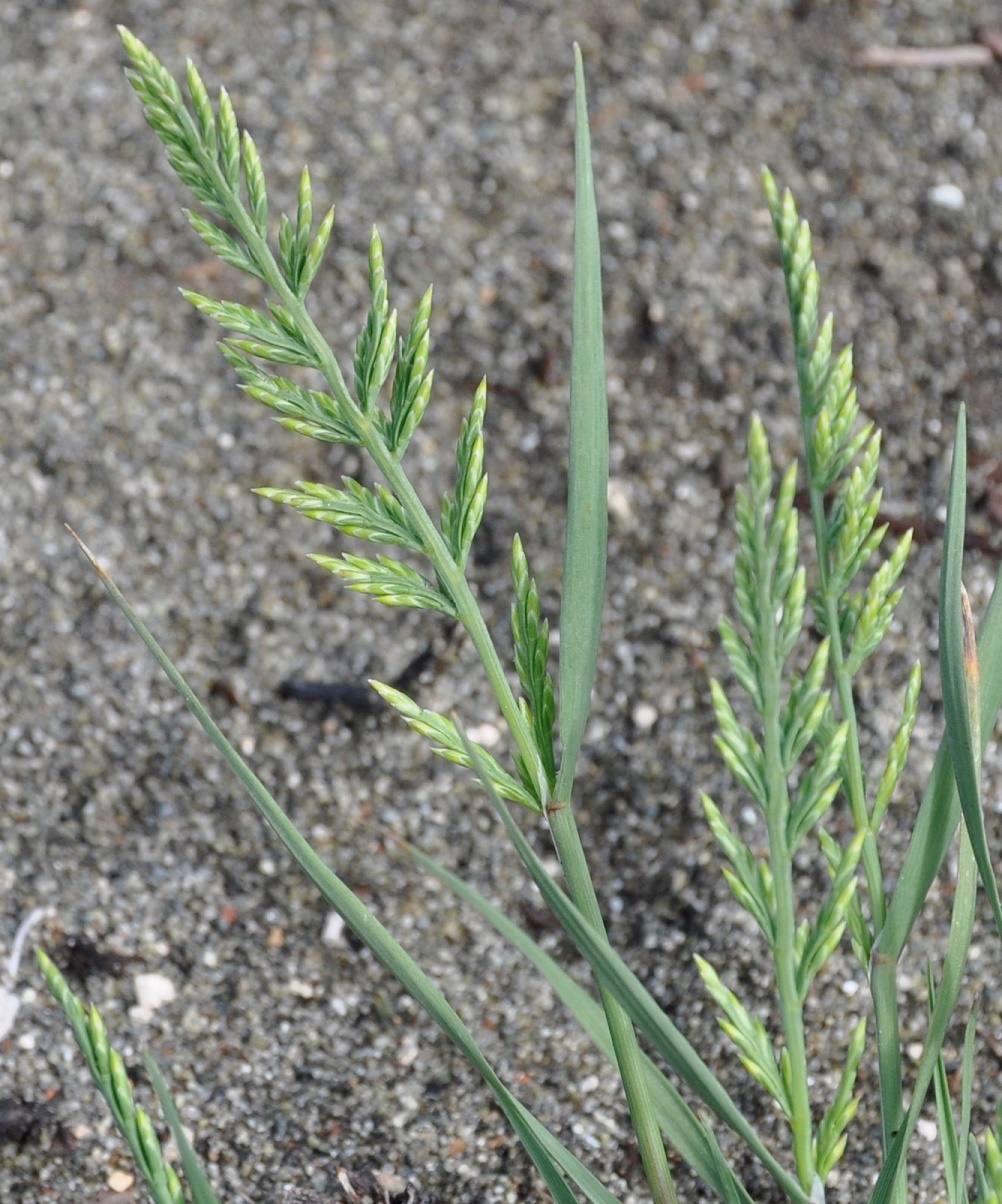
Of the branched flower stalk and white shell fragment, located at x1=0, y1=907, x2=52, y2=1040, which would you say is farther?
white shell fragment, located at x1=0, y1=907, x2=52, y2=1040

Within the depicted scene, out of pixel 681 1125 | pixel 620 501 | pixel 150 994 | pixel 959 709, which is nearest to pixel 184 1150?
pixel 681 1125

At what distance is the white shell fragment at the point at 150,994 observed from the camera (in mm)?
1174

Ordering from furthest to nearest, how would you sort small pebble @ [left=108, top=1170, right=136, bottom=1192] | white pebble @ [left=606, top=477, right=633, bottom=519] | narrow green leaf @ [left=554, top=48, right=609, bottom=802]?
white pebble @ [left=606, top=477, right=633, bottom=519] → small pebble @ [left=108, top=1170, right=136, bottom=1192] → narrow green leaf @ [left=554, top=48, right=609, bottom=802]

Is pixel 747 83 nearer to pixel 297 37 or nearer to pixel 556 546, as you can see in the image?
pixel 297 37

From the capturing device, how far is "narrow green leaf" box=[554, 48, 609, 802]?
2.24ft

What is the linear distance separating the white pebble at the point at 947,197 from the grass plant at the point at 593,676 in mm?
1193

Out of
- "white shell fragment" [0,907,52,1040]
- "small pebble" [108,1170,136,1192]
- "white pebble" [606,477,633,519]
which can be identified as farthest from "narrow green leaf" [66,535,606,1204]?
"white pebble" [606,477,633,519]

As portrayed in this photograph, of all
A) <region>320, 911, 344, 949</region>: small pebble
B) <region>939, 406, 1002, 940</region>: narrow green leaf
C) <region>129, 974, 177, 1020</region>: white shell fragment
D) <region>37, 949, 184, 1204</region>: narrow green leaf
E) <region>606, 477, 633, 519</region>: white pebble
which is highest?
<region>939, 406, 1002, 940</region>: narrow green leaf

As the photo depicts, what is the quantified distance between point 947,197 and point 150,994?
1.35 meters

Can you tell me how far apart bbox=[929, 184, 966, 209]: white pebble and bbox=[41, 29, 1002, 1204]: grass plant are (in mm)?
1193

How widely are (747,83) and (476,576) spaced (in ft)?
2.88

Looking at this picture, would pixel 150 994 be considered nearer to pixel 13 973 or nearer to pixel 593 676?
pixel 13 973

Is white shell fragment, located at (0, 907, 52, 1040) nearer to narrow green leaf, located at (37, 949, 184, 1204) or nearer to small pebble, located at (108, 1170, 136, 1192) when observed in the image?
small pebble, located at (108, 1170, 136, 1192)

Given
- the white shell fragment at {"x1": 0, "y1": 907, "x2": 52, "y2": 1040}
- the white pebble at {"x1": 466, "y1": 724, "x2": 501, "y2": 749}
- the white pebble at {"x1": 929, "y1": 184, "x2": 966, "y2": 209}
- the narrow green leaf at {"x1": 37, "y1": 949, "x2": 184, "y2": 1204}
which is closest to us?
the narrow green leaf at {"x1": 37, "y1": 949, "x2": 184, "y2": 1204}
